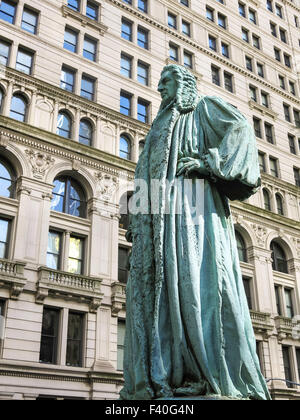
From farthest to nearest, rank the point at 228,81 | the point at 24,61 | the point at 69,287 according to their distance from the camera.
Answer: the point at 228,81 → the point at 24,61 → the point at 69,287

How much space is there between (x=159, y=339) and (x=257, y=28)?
147 feet

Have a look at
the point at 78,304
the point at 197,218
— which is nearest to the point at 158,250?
the point at 197,218

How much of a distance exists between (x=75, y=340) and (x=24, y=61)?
15494 millimetres

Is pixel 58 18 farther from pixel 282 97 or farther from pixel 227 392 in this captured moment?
pixel 227 392

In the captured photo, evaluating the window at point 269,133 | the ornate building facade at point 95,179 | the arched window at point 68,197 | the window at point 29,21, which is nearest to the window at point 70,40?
the ornate building facade at point 95,179

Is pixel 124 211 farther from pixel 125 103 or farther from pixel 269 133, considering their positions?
pixel 269 133

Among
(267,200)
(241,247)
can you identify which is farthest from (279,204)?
(241,247)

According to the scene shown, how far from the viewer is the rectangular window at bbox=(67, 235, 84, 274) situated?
25000 mm

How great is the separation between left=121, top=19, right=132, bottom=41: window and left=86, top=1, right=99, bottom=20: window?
6.89ft

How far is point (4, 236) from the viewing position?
76.6 feet

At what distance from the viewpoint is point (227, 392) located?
3840 millimetres

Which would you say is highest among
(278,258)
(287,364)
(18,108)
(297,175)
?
(297,175)

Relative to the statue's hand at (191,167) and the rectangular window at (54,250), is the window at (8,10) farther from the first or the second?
the statue's hand at (191,167)

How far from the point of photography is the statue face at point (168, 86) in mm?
5672
